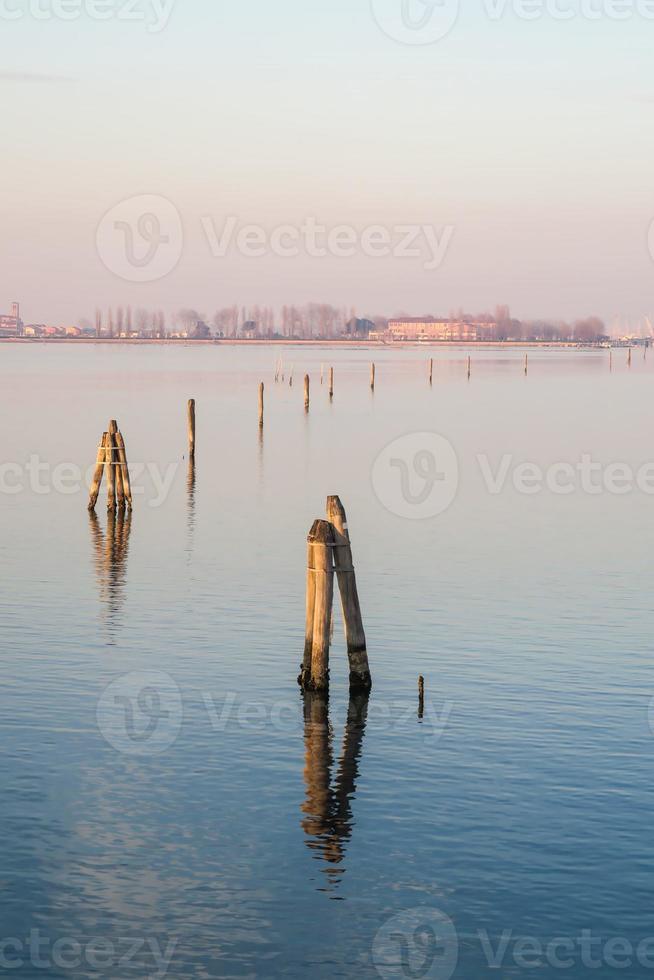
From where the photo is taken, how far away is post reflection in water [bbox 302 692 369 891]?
19719 millimetres

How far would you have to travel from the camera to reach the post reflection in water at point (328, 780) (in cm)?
1972

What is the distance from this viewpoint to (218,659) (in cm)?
3036

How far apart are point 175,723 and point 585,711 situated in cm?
745

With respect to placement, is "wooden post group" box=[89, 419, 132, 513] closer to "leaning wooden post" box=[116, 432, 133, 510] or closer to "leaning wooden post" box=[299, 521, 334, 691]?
"leaning wooden post" box=[116, 432, 133, 510]

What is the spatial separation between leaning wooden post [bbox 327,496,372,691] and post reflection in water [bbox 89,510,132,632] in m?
8.49

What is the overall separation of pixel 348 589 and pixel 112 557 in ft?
62.9

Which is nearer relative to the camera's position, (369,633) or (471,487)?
(369,633)

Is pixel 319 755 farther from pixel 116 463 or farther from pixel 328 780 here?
pixel 116 463

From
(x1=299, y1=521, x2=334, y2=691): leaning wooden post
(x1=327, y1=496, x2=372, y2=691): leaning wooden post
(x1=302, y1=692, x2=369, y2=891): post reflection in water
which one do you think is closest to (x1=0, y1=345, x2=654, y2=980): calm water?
(x1=302, y1=692, x2=369, y2=891): post reflection in water

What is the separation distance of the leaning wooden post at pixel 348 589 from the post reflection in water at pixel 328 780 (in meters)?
0.74

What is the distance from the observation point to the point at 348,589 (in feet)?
86.3

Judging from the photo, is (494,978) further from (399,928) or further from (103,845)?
(103,845)

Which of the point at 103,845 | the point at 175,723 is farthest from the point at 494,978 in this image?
the point at 175,723

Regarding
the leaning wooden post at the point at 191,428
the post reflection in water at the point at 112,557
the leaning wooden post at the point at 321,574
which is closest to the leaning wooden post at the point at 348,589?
the leaning wooden post at the point at 321,574
